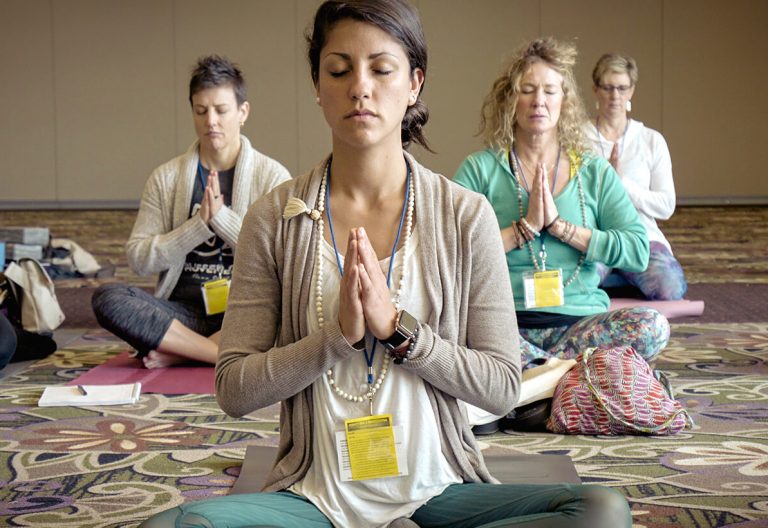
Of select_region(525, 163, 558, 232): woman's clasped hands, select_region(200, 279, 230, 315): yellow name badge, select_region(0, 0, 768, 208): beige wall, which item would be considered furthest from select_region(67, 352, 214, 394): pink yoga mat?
select_region(0, 0, 768, 208): beige wall

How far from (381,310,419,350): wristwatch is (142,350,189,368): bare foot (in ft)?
8.72

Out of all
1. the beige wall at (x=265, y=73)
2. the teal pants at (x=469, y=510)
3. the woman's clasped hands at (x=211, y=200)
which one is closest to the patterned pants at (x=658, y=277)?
the woman's clasped hands at (x=211, y=200)

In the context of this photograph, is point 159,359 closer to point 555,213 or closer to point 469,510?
point 555,213

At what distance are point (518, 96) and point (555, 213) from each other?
43 centimetres

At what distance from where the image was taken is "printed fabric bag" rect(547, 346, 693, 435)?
312 centimetres

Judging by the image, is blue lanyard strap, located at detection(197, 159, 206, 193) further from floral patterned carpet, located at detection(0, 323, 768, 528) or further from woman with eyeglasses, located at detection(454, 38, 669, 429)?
woman with eyeglasses, located at detection(454, 38, 669, 429)

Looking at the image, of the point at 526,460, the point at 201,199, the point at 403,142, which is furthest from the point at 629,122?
the point at 403,142

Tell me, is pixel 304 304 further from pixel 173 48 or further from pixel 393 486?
pixel 173 48

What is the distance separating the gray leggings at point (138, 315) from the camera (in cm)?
412

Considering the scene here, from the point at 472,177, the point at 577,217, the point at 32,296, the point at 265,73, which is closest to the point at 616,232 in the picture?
the point at 577,217

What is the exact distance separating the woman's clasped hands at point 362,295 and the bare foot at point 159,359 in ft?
8.69

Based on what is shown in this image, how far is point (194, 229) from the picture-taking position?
407 centimetres

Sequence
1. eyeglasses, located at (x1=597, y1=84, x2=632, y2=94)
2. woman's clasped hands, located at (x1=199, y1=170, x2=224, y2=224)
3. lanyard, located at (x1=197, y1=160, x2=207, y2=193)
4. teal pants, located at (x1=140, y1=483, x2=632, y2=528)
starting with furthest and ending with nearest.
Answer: eyeglasses, located at (x1=597, y1=84, x2=632, y2=94), lanyard, located at (x1=197, y1=160, x2=207, y2=193), woman's clasped hands, located at (x1=199, y1=170, x2=224, y2=224), teal pants, located at (x1=140, y1=483, x2=632, y2=528)

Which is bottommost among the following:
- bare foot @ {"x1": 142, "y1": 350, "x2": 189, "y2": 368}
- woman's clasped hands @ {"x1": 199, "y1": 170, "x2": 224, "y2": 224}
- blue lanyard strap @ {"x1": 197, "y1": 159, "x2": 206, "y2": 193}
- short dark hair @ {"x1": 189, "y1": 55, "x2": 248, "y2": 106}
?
bare foot @ {"x1": 142, "y1": 350, "x2": 189, "y2": 368}
